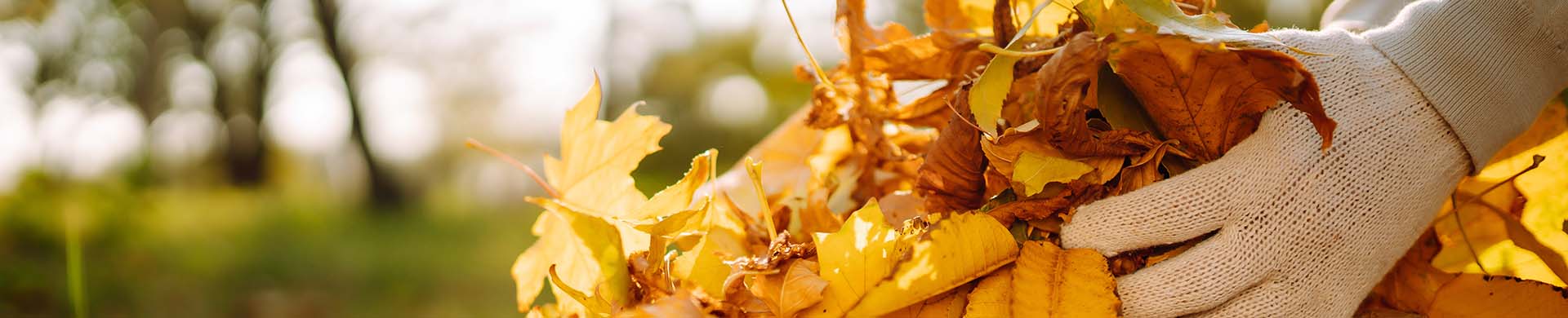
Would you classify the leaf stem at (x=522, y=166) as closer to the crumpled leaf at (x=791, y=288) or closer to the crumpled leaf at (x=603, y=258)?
the crumpled leaf at (x=603, y=258)

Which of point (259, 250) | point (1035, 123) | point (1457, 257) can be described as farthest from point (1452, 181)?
point (259, 250)

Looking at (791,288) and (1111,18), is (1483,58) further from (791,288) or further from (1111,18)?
(791,288)

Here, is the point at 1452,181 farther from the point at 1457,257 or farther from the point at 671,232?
the point at 671,232

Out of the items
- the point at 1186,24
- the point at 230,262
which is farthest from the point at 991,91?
the point at 230,262

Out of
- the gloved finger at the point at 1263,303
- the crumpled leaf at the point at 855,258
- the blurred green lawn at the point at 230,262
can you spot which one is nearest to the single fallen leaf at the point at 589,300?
the crumpled leaf at the point at 855,258

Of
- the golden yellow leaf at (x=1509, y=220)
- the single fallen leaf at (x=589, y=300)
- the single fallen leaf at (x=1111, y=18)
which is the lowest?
the golden yellow leaf at (x=1509, y=220)

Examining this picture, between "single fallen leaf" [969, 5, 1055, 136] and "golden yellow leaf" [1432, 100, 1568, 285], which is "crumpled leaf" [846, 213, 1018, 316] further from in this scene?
"golden yellow leaf" [1432, 100, 1568, 285]

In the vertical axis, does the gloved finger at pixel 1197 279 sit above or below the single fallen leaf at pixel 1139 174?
below

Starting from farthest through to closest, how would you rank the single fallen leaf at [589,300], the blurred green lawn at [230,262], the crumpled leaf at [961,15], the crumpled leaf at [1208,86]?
the blurred green lawn at [230,262], the crumpled leaf at [961,15], the single fallen leaf at [589,300], the crumpled leaf at [1208,86]
